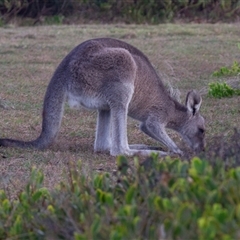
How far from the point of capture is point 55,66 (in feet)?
39.1

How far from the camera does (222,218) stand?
9.36 feet

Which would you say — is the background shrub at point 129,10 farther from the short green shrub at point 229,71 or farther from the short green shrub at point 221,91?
the short green shrub at point 221,91

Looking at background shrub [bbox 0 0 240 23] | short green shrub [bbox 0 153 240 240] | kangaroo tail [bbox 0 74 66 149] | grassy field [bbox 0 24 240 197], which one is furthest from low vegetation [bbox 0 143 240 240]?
background shrub [bbox 0 0 240 23]

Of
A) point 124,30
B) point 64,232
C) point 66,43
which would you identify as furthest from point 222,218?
point 124,30

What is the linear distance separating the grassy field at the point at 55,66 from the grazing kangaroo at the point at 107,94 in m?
0.18

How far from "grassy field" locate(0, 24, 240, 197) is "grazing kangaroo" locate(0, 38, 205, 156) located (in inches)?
7.2

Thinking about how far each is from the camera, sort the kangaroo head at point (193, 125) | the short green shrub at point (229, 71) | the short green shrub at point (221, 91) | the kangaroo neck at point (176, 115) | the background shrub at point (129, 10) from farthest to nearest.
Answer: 1. the background shrub at point (129, 10)
2. the short green shrub at point (229, 71)
3. the short green shrub at point (221, 91)
4. the kangaroo neck at point (176, 115)
5. the kangaroo head at point (193, 125)

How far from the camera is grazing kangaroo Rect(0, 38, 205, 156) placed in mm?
6398

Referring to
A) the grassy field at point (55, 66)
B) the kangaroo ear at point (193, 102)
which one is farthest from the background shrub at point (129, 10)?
the kangaroo ear at point (193, 102)

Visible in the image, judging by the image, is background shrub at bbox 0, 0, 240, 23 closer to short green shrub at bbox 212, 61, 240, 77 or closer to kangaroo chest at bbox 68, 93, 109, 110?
short green shrub at bbox 212, 61, 240, 77

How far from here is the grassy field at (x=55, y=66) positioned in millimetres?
6156

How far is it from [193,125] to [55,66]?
5.35 m

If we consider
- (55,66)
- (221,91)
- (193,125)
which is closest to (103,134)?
(193,125)

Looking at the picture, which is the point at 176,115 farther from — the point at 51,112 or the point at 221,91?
the point at 221,91
